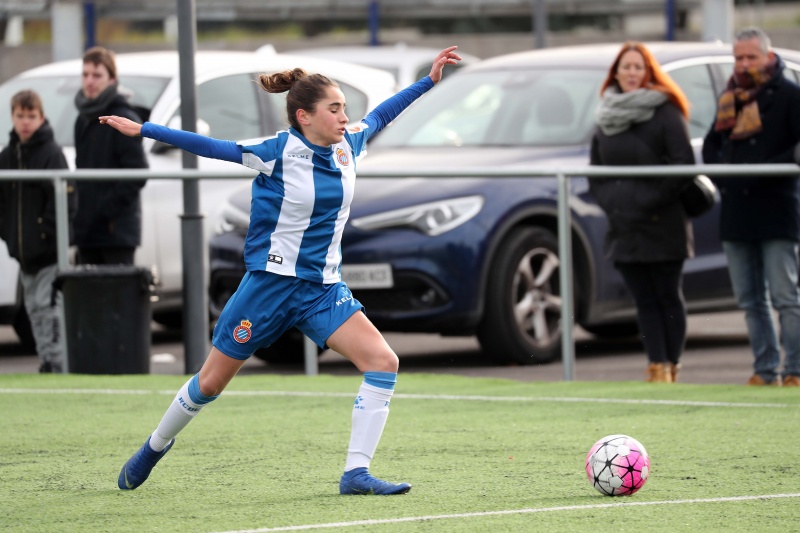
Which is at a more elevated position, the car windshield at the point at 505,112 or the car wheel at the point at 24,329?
the car windshield at the point at 505,112

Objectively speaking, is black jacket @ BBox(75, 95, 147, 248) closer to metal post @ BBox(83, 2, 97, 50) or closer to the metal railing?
the metal railing

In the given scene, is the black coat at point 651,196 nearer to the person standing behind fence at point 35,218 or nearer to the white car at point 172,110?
the white car at point 172,110

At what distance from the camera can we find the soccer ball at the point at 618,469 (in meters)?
6.48

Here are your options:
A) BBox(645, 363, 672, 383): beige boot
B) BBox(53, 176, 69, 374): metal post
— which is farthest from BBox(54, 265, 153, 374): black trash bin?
BBox(645, 363, 672, 383): beige boot

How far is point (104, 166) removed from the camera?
1138 centimetres

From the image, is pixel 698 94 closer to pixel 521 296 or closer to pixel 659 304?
pixel 521 296

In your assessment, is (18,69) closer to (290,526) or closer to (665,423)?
(665,423)

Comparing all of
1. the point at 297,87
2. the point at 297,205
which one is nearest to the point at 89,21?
the point at 297,87

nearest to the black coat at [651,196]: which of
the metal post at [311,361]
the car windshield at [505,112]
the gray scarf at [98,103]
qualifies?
the car windshield at [505,112]

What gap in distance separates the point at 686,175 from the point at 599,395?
4.50ft

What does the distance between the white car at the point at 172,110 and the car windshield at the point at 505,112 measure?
1040 mm

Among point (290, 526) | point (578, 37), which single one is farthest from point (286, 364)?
point (578, 37)

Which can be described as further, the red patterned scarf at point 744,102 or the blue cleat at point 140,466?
the red patterned scarf at point 744,102

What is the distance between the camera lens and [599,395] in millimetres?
9797
